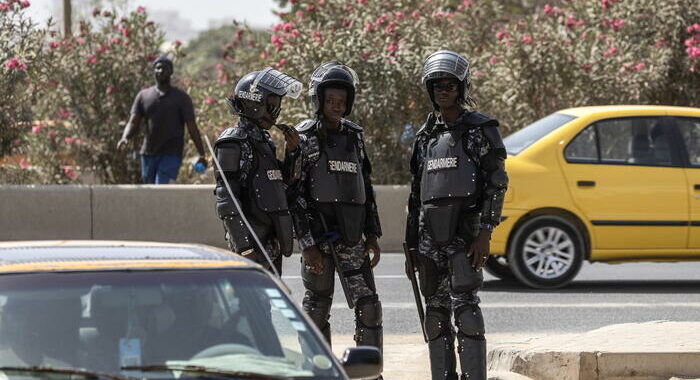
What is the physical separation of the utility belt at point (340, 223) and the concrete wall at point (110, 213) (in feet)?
28.0

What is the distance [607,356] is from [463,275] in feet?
3.61

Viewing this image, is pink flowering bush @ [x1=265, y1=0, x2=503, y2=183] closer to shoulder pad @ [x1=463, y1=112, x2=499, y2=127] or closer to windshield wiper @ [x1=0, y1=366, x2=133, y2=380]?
shoulder pad @ [x1=463, y1=112, x2=499, y2=127]

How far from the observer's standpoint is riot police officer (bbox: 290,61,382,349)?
7297 millimetres

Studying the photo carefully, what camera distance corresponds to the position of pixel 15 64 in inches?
667

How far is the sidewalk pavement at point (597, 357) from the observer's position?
765 centimetres

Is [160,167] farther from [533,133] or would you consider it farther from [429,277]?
[429,277]

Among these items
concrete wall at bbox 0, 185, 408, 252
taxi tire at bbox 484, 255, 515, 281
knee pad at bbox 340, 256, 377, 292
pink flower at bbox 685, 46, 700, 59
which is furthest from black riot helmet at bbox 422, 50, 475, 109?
pink flower at bbox 685, 46, 700, 59

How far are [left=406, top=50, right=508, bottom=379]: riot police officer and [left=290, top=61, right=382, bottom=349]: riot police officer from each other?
0.90ft

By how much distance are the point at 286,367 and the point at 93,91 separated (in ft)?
45.7

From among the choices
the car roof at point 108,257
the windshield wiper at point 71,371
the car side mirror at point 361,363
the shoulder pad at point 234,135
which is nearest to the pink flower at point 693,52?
the shoulder pad at point 234,135

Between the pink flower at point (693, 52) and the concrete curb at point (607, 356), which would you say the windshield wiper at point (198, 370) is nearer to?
the concrete curb at point (607, 356)

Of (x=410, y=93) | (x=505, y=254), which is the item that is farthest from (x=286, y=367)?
(x=410, y=93)

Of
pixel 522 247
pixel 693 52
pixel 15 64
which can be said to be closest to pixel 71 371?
pixel 522 247

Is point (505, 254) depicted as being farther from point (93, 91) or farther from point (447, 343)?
point (93, 91)
